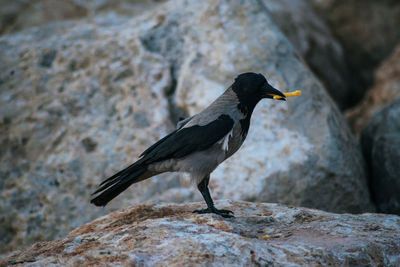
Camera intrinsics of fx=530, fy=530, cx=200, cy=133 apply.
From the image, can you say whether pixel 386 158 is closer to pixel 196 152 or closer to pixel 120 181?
pixel 196 152

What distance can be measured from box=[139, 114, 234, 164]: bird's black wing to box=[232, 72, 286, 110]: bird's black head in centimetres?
42

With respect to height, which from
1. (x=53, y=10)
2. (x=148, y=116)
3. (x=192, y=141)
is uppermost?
(x=53, y=10)

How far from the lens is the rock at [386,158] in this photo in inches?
311

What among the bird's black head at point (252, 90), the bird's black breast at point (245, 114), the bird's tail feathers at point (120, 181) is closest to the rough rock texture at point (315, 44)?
the bird's black head at point (252, 90)

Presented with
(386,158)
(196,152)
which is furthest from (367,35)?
(196,152)

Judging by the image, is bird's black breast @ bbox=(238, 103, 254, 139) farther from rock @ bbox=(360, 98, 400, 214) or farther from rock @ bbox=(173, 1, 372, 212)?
rock @ bbox=(360, 98, 400, 214)

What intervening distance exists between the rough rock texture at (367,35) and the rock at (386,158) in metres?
5.17

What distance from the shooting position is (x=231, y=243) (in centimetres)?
448

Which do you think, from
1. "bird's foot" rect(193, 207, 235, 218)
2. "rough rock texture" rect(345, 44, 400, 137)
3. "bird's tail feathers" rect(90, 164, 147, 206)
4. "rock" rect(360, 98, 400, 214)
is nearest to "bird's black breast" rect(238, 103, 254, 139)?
"bird's foot" rect(193, 207, 235, 218)

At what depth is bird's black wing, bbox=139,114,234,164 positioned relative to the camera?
5.79 metres

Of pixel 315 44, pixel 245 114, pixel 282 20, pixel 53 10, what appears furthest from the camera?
pixel 53 10

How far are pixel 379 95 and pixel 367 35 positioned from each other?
2.95m

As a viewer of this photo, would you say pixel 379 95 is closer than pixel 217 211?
No

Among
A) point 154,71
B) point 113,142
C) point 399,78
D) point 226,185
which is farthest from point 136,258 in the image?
point 399,78
